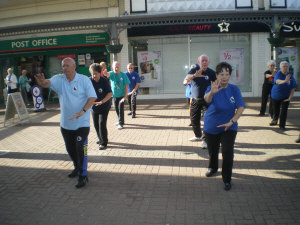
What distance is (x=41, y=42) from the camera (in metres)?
15.7

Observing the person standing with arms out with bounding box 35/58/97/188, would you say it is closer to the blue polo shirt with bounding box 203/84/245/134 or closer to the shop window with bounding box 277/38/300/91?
the blue polo shirt with bounding box 203/84/245/134

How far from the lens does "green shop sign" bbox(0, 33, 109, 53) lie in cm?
1497

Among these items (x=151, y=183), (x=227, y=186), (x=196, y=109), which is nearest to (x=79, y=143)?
(x=151, y=183)

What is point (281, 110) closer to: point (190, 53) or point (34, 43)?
point (190, 53)

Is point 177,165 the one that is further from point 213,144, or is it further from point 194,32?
point 194,32

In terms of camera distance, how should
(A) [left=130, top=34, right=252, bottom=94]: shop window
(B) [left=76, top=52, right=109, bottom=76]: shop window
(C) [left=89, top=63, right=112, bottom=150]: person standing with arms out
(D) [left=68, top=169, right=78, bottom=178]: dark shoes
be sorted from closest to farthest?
(D) [left=68, top=169, right=78, bottom=178]: dark shoes < (C) [left=89, top=63, right=112, bottom=150]: person standing with arms out < (A) [left=130, top=34, right=252, bottom=94]: shop window < (B) [left=76, top=52, right=109, bottom=76]: shop window

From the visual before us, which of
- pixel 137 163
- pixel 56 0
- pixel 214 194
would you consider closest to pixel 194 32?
pixel 56 0

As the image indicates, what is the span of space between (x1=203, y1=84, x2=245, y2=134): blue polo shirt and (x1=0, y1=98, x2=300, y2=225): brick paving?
3.16 ft

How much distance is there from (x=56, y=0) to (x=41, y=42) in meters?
2.24

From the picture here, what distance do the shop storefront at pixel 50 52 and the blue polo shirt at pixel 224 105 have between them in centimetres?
1142

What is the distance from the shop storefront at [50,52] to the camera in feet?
49.8

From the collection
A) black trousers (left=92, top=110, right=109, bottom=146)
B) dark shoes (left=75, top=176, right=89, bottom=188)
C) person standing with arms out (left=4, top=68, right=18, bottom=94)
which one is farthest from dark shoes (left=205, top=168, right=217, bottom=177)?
person standing with arms out (left=4, top=68, right=18, bottom=94)

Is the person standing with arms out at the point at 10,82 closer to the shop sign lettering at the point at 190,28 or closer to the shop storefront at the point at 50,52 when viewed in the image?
the shop storefront at the point at 50,52

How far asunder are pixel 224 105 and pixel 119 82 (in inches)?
165
